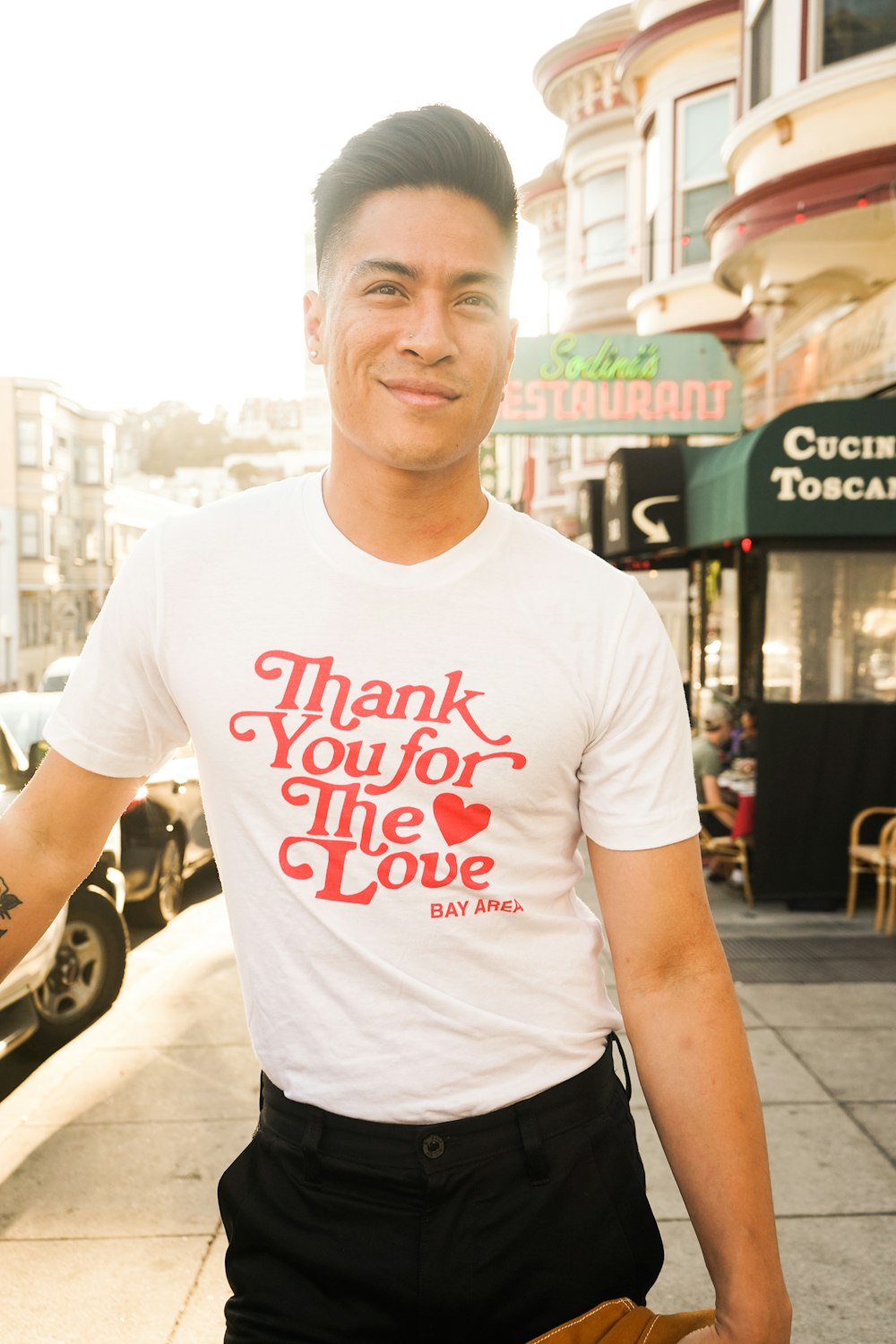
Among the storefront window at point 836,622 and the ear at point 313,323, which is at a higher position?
the ear at point 313,323

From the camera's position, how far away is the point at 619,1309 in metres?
1.54

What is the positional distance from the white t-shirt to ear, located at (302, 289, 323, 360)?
33 centimetres

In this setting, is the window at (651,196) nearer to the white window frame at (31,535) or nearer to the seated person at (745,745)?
the seated person at (745,745)

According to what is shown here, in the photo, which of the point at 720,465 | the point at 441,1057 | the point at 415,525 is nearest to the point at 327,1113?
the point at 441,1057

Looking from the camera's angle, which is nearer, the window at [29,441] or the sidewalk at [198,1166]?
the sidewalk at [198,1166]

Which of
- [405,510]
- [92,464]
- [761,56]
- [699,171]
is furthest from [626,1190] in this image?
[92,464]

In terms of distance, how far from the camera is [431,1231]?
5.14ft

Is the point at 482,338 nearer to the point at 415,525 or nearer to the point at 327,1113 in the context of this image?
the point at 415,525

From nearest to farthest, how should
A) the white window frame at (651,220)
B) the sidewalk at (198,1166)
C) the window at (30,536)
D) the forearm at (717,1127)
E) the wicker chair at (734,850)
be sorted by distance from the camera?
the forearm at (717,1127) < the sidewalk at (198,1166) < the wicker chair at (734,850) < the white window frame at (651,220) < the window at (30,536)

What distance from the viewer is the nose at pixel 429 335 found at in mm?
1673

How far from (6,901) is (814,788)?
7.89 metres

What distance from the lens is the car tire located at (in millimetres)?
8750

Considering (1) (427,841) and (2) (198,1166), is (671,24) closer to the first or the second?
(2) (198,1166)

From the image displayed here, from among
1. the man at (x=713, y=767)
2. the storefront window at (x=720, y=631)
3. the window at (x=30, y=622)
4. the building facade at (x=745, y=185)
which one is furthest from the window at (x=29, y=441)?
the man at (x=713, y=767)
